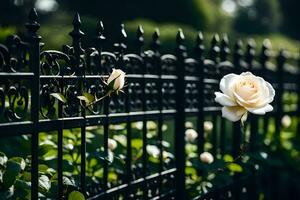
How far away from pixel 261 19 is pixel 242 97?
155 feet

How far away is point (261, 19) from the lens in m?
48.8

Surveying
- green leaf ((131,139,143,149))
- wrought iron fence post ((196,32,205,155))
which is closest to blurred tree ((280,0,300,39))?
wrought iron fence post ((196,32,205,155))

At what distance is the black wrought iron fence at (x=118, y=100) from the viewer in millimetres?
2473

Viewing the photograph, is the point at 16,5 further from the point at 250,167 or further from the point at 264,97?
the point at 264,97

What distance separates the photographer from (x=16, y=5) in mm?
27344

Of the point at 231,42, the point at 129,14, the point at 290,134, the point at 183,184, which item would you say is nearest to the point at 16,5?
the point at 129,14

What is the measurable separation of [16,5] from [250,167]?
24.1 meters

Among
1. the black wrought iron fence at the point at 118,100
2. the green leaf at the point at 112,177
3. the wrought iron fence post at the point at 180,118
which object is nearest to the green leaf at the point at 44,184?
the black wrought iron fence at the point at 118,100

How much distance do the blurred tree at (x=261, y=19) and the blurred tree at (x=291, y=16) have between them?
60.6 inches

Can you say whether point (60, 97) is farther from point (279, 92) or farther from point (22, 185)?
point (279, 92)

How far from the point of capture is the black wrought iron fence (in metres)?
2.47

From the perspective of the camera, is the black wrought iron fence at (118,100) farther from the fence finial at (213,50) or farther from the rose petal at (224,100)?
the rose petal at (224,100)

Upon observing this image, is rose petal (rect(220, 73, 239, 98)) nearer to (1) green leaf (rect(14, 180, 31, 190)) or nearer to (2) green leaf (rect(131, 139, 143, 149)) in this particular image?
(1) green leaf (rect(14, 180, 31, 190))

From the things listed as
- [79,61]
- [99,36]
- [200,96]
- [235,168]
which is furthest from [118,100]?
[235,168]
